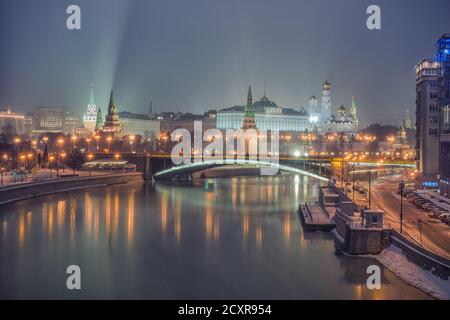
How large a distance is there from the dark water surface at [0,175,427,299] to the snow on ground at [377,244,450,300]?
182mm

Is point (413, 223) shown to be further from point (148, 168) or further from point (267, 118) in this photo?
point (267, 118)

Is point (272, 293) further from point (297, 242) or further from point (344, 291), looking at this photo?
point (297, 242)

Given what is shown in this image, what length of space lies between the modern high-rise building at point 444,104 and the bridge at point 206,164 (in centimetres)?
849

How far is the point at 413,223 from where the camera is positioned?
1447 cm

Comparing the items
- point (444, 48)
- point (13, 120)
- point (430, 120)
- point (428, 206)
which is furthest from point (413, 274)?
point (13, 120)

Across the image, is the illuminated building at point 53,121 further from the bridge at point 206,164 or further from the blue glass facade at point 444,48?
the blue glass facade at point 444,48

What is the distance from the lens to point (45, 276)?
11984 millimetres

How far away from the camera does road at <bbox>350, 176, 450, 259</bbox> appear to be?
1212 centimetres

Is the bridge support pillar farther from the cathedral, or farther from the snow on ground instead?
the cathedral

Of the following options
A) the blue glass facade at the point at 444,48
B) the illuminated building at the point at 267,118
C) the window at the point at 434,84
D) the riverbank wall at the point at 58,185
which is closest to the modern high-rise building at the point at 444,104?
the blue glass facade at the point at 444,48

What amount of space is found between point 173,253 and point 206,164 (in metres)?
19.1
